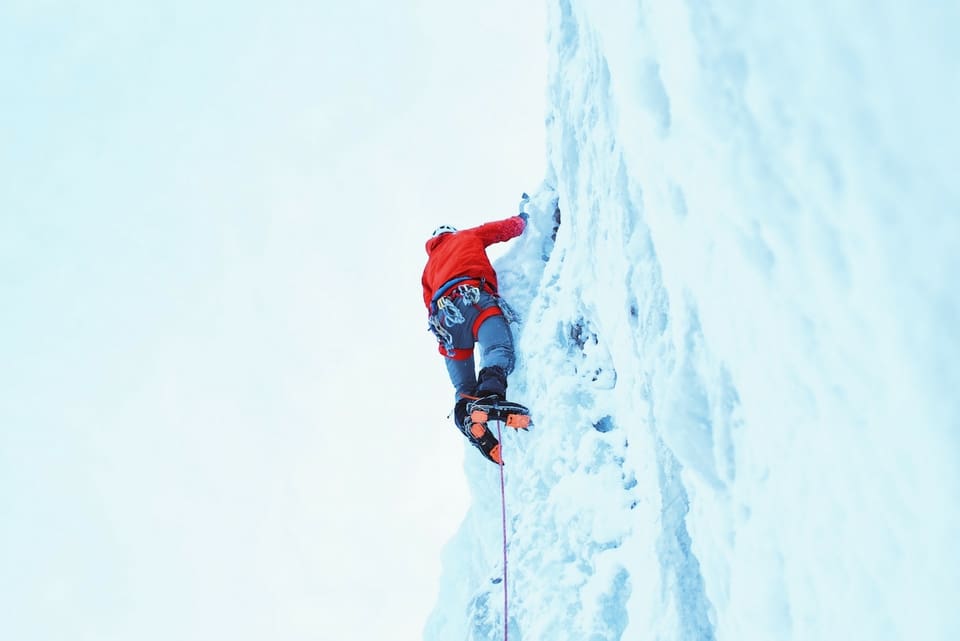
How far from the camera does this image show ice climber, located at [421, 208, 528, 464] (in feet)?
14.5

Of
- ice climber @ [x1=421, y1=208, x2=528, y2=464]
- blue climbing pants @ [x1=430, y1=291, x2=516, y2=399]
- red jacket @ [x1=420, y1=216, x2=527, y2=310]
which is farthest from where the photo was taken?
red jacket @ [x1=420, y1=216, x2=527, y2=310]

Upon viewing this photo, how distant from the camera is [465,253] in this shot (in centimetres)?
520

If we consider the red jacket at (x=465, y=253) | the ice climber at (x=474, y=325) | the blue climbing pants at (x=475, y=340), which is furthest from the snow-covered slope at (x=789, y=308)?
the red jacket at (x=465, y=253)

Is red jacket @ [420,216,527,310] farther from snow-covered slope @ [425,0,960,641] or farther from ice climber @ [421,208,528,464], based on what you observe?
snow-covered slope @ [425,0,960,641]

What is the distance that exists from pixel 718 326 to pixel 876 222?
73cm

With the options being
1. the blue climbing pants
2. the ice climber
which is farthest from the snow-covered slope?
the blue climbing pants

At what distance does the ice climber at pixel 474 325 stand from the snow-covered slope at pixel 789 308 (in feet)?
4.27

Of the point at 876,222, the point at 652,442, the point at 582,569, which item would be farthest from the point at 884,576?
the point at 582,569

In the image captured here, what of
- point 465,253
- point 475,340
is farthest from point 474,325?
point 465,253

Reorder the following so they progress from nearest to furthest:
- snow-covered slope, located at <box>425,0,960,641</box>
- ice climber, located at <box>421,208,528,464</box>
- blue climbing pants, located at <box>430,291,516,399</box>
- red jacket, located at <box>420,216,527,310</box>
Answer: snow-covered slope, located at <box>425,0,960,641</box> → ice climber, located at <box>421,208,528,464</box> → blue climbing pants, located at <box>430,291,516,399</box> → red jacket, located at <box>420,216,527,310</box>

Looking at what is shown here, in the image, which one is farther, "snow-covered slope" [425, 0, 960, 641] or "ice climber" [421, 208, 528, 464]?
"ice climber" [421, 208, 528, 464]

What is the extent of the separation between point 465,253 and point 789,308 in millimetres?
3749

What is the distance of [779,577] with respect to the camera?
6.01 feet

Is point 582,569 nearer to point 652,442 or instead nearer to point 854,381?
point 652,442
